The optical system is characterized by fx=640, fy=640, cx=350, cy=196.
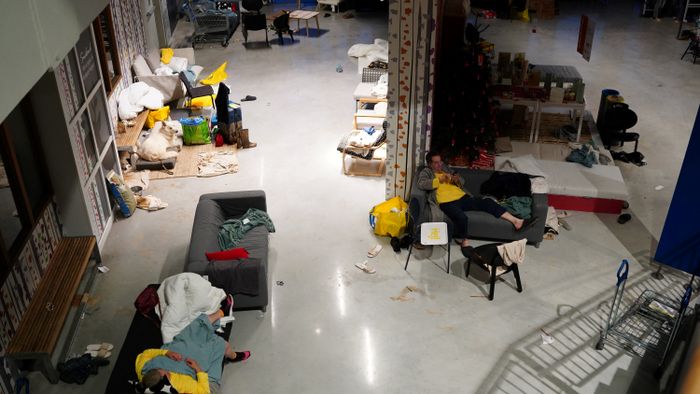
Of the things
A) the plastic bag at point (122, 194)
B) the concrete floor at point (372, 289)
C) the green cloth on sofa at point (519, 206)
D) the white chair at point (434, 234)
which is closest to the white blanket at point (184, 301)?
the concrete floor at point (372, 289)

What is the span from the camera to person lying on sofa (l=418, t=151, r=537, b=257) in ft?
26.1

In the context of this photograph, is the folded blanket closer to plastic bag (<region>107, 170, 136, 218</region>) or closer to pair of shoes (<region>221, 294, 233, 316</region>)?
pair of shoes (<region>221, 294, 233, 316</region>)

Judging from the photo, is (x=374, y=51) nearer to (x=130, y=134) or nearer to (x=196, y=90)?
(x=196, y=90)

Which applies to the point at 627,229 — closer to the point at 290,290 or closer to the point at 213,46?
the point at 290,290

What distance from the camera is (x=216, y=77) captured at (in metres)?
13.2

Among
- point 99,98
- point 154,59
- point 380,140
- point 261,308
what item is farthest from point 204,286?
point 154,59

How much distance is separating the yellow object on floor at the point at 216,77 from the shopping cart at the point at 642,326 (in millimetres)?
9137

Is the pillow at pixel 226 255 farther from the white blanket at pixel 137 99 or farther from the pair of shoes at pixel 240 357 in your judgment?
the white blanket at pixel 137 99

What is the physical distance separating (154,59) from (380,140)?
5.76 m

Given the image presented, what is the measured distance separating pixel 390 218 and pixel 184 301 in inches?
116

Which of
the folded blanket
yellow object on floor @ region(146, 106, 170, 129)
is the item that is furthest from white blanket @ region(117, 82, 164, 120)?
the folded blanket

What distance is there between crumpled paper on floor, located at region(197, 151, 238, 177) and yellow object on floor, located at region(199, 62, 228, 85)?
10.1ft

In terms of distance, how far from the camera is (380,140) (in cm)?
977

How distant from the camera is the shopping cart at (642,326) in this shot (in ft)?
20.8
